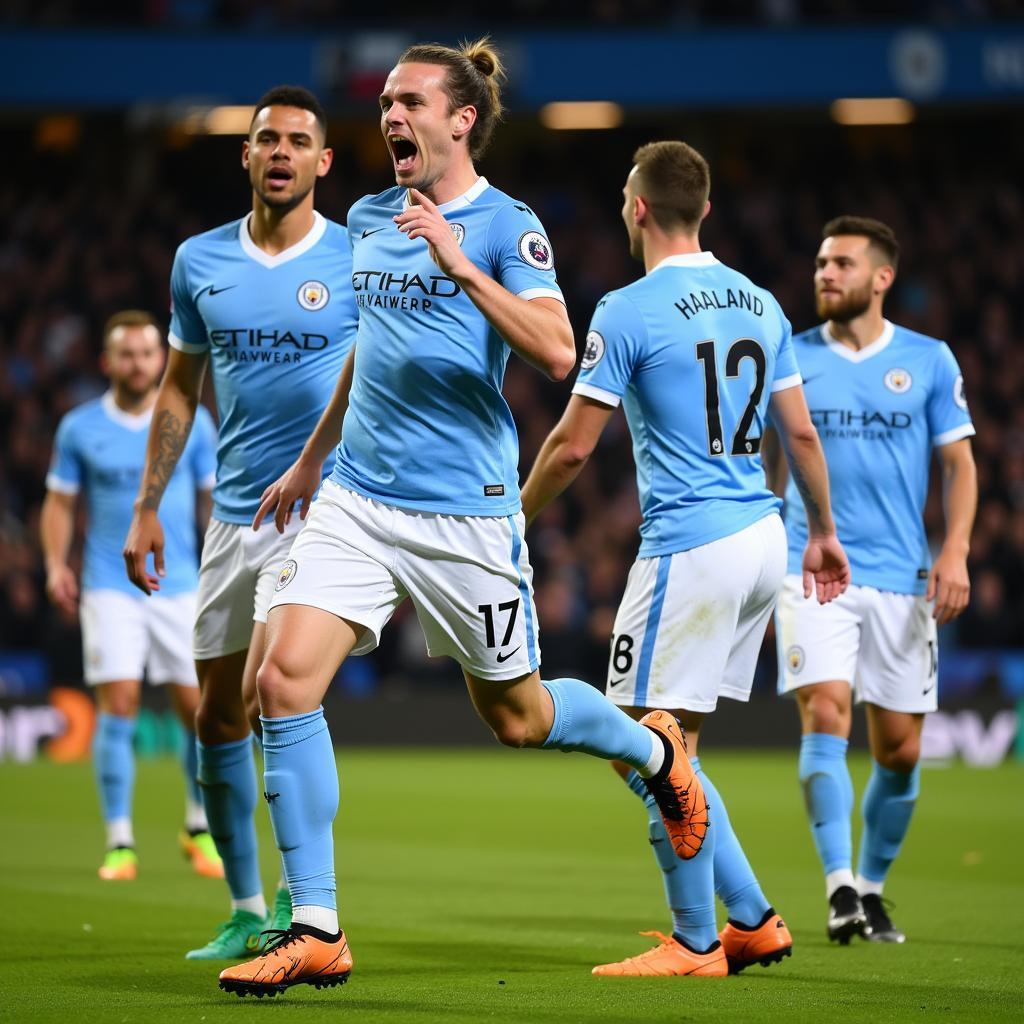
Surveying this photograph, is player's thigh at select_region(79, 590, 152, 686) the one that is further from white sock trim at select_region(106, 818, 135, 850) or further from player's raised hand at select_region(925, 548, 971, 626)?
player's raised hand at select_region(925, 548, 971, 626)

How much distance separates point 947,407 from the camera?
23.5 ft

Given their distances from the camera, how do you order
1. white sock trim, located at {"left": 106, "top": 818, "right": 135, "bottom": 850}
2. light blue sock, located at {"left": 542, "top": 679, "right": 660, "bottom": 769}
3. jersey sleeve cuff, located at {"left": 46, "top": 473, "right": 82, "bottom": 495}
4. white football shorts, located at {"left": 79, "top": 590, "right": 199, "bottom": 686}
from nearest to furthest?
light blue sock, located at {"left": 542, "top": 679, "right": 660, "bottom": 769}, white sock trim, located at {"left": 106, "top": 818, "right": 135, "bottom": 850}, white football shorts, located at {"left": 79, "top": 590, "right": 199, "bottom": 686}, jersey sleeve cuff, located at {"left": 46, "top": 473, "right": 82, "bottom": 495}

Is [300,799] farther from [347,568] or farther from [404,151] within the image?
[404,151]

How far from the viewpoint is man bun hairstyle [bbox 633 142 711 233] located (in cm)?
575

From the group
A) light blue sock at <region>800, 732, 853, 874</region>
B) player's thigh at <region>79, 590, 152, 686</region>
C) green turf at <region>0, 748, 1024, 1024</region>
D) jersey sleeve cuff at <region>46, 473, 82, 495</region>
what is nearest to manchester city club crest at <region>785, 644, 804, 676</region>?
light blue sock at <region>800, 732, 853, 874</region>

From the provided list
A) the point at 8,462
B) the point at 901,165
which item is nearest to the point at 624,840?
the point at 8,462

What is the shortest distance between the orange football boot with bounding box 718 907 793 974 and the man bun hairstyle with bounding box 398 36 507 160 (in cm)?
249

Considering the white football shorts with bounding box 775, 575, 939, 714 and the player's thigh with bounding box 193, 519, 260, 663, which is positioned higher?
the player's thigh with bounding box 193, 519, 260, 663

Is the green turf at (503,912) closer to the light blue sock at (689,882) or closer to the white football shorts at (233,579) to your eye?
the light blue sock at (689,882)

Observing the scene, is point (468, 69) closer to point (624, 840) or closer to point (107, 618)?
point (107, 618)

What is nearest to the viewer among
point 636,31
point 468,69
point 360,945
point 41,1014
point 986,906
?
point 41,1014

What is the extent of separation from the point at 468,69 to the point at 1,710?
1192 cm

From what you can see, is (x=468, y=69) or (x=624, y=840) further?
(x=624, y=840)

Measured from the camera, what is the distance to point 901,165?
27.7m
